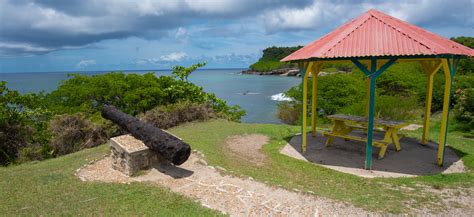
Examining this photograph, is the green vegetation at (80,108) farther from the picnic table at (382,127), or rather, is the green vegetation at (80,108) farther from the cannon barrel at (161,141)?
the picnic table at (382,127)

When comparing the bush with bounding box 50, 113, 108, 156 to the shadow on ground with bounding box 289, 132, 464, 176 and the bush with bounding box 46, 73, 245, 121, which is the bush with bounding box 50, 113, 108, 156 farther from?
the shadow on ground with bounding box 289, 132, 464, 176

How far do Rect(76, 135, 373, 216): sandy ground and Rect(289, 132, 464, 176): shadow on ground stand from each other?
3.25m

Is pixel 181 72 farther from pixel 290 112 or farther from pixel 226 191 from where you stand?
pixel 226 191

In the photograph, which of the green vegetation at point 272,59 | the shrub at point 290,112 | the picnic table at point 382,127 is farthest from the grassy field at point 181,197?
the green vegetation at point 272,59

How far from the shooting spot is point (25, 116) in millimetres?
12219

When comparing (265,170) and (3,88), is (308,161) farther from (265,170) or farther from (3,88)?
(3,88)

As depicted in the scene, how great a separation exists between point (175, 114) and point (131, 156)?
905 centimetres

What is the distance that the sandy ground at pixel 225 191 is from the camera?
5242 millimetres

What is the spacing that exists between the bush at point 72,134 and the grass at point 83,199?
5826mm

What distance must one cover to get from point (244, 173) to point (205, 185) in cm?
128

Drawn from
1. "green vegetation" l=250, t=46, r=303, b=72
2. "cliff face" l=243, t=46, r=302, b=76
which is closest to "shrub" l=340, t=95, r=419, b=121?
"cliff face" l=243, t=46, r=302, b=76

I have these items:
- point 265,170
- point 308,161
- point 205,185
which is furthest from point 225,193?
point 308,161

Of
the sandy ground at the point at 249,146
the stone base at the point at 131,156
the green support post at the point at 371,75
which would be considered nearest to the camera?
the stone base at the point at 131,156

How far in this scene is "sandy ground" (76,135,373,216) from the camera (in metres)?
5.24
